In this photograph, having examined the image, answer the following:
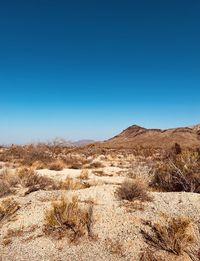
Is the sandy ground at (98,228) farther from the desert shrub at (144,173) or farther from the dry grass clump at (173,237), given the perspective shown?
the desert shrub at (144,173)

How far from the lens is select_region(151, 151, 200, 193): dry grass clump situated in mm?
11180

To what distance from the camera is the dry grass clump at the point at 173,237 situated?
6062 mm

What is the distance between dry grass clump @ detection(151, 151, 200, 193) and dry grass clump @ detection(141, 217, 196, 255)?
4480 mm

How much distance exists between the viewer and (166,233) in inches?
251

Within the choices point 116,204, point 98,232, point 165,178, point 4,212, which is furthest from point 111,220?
point 165,178

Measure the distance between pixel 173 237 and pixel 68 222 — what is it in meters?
2.46

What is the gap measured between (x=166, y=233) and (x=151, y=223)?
3.07ft

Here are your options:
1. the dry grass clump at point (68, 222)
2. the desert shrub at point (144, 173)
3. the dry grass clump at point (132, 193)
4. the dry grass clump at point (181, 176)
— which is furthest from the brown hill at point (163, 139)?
the dry grass clump at point (68, 222)

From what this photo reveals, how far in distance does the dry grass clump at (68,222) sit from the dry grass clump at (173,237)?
138 cm

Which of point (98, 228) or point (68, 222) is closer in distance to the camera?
point (98, 228)

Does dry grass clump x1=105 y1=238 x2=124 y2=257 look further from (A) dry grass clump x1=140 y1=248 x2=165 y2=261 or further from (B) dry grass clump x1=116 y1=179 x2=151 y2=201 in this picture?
(B) dry grass clump x1=116 y1=179 x2=151 y2=201

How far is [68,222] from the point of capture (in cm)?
734

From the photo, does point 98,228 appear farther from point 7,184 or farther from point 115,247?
point 7,184

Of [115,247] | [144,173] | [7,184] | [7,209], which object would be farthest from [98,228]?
[144,173]
